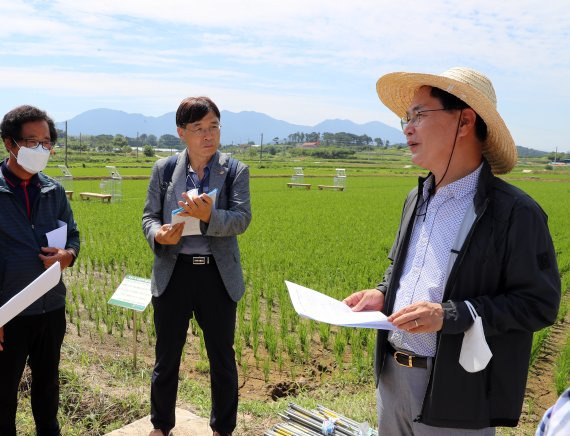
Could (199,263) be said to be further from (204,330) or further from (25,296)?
(25,296)

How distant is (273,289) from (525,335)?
174 inches

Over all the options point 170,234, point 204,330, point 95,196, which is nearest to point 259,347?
point 204,330

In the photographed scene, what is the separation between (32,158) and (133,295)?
131 cm

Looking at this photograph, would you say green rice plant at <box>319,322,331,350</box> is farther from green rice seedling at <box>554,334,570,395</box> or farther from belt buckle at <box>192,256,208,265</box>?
belt buckle at <box>192,256,208,265</box>

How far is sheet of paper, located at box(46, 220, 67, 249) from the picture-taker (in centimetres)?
249

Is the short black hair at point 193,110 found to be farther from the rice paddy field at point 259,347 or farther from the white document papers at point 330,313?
the rice paddy field at point 259,347

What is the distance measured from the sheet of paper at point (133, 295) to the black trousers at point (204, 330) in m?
0.78

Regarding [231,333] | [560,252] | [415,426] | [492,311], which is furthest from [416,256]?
[560,252]

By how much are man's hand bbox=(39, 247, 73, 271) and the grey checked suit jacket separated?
0.41 metres

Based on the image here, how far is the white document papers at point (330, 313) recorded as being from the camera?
154 centimetres

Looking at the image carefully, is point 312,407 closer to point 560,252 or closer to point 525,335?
point 525,335

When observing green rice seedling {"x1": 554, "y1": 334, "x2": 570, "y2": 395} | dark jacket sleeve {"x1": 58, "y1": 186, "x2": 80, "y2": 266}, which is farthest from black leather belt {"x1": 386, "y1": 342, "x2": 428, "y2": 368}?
green rice seedling {"x1": 554, "y1": 334, "x2": 570, "y2": 395}

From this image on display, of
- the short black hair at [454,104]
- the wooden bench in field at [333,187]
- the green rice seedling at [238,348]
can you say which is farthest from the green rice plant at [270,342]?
the wooden bench in field at [333,187]

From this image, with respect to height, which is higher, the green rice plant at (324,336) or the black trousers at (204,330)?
the black trousers at (204,330)
